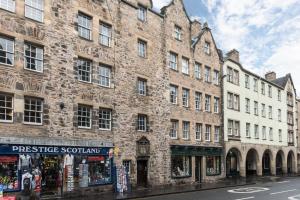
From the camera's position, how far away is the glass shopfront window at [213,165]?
34775 mm

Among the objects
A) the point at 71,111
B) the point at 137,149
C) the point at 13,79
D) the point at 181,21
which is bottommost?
the point at 137,149

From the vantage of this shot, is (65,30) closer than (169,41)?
Yes

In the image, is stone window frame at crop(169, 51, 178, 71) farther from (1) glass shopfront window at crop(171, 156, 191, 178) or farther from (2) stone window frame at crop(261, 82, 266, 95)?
(2) stone window frame at crop(261, 82, 266, 95)

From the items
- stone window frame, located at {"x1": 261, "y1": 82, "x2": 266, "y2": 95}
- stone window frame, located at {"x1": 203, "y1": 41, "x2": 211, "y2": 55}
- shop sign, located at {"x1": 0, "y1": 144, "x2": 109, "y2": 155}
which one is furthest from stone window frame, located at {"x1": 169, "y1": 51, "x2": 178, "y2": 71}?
stone window frame, located at {"x1": 261, "y1": 82, "x2": 266, "y2": 95}

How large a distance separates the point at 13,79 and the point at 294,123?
4751 cm

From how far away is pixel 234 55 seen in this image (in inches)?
1646

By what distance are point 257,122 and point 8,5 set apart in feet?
110

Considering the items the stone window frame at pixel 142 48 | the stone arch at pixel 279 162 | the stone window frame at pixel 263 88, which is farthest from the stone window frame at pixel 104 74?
the stone arch at pixel 279 162

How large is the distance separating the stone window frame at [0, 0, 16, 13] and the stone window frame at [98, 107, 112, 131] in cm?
811

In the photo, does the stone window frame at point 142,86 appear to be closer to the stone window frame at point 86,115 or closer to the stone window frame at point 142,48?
→ the stone window frame at point 142,48

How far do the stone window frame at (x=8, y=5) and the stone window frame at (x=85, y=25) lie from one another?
4488mm

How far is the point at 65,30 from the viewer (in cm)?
2227

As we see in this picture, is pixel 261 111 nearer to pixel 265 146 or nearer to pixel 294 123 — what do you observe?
pixel 265 146

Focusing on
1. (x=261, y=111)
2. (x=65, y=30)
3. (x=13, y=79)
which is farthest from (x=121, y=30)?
(x=261, y=111)
